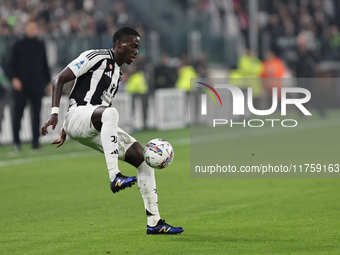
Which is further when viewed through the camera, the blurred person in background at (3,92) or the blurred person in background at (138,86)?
the blurred person in background at (138,86)

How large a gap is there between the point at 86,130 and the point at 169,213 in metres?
1.92

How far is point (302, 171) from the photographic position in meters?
10.9

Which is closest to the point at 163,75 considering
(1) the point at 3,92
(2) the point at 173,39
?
(2) the point at 173,39

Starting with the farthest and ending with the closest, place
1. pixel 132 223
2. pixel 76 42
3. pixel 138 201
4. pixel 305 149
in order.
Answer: pixel 76 42 < pixel 305 149 < pixel 138 201 < pixel 132 223

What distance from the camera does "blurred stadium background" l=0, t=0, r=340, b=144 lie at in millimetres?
18281

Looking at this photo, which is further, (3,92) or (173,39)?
(173,39)

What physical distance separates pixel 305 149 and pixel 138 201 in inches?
256

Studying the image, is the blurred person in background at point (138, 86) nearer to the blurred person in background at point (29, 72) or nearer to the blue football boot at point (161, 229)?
the blurred person in background at point (29, 72)

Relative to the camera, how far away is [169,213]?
7.16m

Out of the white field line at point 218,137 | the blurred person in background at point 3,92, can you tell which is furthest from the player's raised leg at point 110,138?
the blurred person in background at point 3,92

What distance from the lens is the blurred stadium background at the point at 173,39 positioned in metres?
18.3

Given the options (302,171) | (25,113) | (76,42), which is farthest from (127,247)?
(76,42)

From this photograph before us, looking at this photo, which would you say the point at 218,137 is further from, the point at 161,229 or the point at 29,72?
the point at 161,229

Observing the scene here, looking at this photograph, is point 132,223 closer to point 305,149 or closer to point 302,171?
point 302,171
